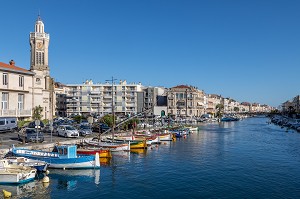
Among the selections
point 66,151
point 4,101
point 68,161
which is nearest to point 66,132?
point 4,101

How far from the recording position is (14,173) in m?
28.1

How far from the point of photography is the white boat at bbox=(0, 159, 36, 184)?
92.3 ft

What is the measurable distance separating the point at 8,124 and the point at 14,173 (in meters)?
29.9

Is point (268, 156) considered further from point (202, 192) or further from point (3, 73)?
point (3, 73)

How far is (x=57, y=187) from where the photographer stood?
2830cm

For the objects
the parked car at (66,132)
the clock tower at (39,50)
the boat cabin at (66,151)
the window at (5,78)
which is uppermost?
the clock tower at (39,50)

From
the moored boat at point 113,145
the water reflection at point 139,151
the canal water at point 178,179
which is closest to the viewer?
the canal water at point 178,179

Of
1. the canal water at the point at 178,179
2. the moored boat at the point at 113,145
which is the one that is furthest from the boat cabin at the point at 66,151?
the moored boat at the point at 113,145

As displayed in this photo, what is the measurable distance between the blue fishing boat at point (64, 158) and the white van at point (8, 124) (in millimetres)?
20361

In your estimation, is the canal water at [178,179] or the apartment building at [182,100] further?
the apartment building at [182,100]

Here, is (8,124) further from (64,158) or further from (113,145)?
(64,158)

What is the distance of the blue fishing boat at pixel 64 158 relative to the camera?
34719 millimetres

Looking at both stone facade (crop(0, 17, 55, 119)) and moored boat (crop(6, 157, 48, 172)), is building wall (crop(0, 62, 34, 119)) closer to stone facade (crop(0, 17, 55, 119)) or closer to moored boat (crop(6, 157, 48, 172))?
stone facade (crop(0, 17, 55, 119))

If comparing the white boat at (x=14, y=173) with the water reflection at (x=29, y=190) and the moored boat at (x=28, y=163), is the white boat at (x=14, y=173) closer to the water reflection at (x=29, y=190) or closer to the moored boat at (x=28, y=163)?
the water reflection at (x=29, y=190)
